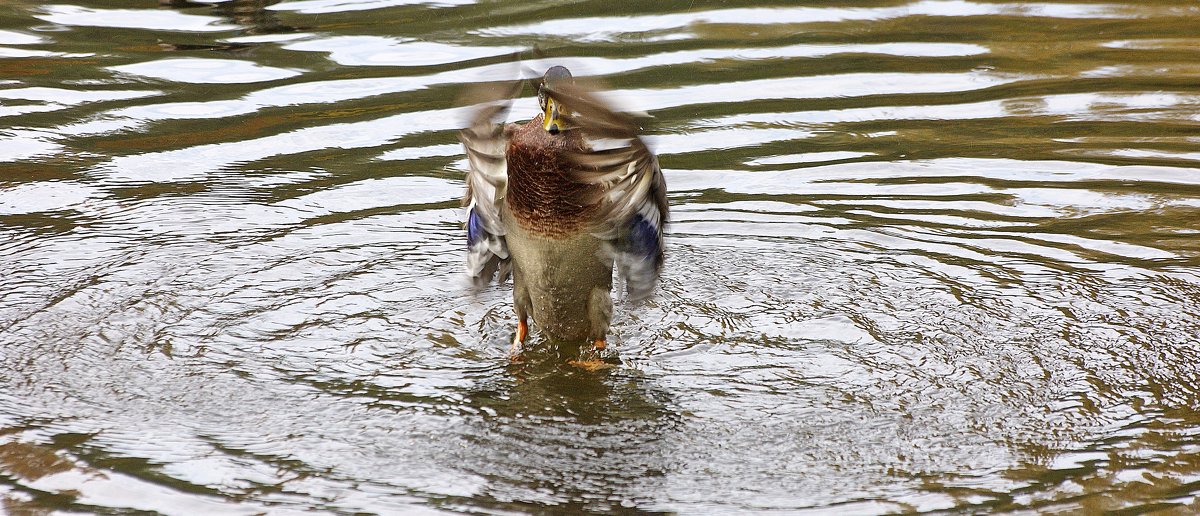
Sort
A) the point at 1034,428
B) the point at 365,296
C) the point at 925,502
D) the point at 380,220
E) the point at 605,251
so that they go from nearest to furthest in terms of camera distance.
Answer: the point at 925,502, the point at 1034,428, the point at 605,251, the point at 365,296, the point at 380,220

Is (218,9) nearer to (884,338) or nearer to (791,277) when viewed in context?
(791,277)

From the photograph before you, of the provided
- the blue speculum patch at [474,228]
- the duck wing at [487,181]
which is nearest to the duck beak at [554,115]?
the duck wing at [487,181]

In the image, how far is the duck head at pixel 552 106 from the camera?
425 cm

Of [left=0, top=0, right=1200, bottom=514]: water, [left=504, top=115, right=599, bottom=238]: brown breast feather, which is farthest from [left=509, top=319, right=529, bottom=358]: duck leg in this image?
[left=504, top=115, right=599, bottom=238]: brown breast feather

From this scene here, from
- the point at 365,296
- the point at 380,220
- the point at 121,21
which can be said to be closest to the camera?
the point at 365,296

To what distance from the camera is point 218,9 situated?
909 centimetres

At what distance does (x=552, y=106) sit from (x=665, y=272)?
131 centimetres

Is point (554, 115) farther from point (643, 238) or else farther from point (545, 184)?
point (643, 238)

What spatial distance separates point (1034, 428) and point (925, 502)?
2.05 feet

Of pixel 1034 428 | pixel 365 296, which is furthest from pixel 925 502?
pixel 365 296

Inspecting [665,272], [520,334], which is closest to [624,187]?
[520,334]

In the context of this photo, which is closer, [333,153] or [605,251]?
[605,251]

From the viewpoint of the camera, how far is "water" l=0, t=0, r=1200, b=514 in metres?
3.79

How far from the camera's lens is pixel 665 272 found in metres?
5.37
